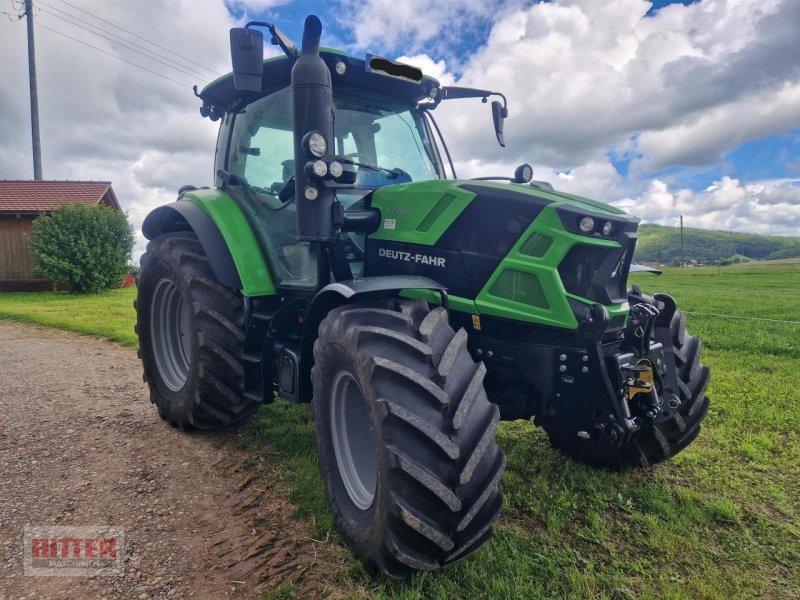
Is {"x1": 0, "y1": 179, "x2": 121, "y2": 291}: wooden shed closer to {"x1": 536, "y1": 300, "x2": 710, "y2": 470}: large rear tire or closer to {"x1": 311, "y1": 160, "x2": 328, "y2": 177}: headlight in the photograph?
{"x1": 311, "y1": 160, "x2": 328, "y2": 177}: headlight

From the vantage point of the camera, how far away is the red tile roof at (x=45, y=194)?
21.0m

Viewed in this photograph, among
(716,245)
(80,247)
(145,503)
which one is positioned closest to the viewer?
(145,503)

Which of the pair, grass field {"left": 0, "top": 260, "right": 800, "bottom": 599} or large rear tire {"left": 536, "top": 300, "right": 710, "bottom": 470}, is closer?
grass field {"left": 0, "top": 260, "right": 800, "bottom": 599}

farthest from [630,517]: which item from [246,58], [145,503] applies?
[246,58]

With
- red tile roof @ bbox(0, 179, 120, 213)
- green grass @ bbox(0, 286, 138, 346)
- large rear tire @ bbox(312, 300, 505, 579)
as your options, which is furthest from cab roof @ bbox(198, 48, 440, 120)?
red tile roof @ bbox(0, 179, 120, 213)

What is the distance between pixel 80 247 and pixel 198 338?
17483 mm

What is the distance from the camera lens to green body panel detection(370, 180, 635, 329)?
8.75 feet

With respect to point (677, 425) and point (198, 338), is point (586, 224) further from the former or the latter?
point (198, 338)

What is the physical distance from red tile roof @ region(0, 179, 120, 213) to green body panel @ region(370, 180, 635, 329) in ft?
72.0

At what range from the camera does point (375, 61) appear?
3.35m

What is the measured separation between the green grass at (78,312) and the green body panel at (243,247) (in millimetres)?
5584

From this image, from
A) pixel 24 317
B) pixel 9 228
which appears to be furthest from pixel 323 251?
pixel 9 228

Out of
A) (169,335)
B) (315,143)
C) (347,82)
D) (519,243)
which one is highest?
(347,82)

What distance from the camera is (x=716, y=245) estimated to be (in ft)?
578
